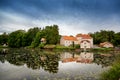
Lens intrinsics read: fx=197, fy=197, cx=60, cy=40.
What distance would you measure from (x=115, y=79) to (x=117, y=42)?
7535cm

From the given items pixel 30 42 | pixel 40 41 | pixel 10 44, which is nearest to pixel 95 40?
pixel 40 41

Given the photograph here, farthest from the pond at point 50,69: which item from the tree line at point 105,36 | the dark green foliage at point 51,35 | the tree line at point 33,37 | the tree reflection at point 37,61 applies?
the tree line at point 105,36

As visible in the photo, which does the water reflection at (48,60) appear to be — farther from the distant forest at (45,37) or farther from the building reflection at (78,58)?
the distant forest at (45,37)

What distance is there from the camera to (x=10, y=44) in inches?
3999

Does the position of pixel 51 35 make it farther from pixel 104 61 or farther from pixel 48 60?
pixel 104 61

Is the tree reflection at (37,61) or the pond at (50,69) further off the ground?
the tree reflection at (37,61)

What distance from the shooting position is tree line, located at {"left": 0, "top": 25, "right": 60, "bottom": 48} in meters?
80.4

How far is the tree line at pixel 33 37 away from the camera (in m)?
80.4

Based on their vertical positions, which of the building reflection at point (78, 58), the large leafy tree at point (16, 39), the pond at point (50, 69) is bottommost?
the pond at point (50, 69)

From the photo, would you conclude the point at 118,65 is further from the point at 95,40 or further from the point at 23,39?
the point at 23,39

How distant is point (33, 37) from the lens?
3730 inches

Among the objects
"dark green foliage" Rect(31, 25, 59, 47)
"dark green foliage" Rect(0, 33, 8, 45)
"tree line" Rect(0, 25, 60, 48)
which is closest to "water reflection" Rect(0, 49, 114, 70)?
"dark green foliage" Rect(31, 25, 59, 47)

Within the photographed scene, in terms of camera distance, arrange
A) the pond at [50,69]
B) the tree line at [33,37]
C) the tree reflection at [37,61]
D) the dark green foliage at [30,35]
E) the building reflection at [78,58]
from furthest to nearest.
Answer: the dark green foliage at [30,35] < the tree line at [33,37] < the building reflection at [78,58] < the tree reflection at [37,61] < the pond at [50,69]

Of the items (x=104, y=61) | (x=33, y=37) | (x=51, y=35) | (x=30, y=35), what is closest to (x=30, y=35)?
(x=30, y=35)
